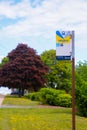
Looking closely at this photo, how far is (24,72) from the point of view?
6384cm

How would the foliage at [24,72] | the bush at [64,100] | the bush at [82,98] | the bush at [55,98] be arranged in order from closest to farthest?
the bush at [82,98] < the bush at [64,100] < the bush at [55,98] < the foliage at [24,72]

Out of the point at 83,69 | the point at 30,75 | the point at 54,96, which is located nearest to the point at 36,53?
the point at 30,75

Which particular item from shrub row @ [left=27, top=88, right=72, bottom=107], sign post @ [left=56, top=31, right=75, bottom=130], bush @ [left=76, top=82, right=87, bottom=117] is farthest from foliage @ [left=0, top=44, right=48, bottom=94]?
sign post @ [left=56, top=31, right=75, bottom=130]

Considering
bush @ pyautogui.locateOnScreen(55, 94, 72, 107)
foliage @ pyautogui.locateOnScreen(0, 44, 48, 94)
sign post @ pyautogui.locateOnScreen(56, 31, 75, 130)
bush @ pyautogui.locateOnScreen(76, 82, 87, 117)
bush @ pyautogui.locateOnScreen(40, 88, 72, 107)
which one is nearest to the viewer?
sign post @ pyautogui.locateOnScreen(56, 31, 75, 130)

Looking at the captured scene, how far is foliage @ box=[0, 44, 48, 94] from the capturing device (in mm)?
63906

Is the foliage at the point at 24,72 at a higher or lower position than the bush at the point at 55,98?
higher

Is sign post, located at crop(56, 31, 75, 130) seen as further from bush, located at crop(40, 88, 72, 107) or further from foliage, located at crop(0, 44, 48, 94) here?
foliage, located at crop(0, 44, 48, 94)

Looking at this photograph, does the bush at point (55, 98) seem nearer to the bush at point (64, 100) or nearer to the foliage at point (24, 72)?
the bush at point (64, 100)

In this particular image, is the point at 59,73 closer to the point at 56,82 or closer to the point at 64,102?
the point at 56,82

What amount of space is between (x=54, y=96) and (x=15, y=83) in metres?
21.6

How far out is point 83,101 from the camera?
28.4 m

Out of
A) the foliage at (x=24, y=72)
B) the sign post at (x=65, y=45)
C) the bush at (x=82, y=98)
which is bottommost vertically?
the bush at (x=82, y=98)

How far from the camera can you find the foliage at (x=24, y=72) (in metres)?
63.9

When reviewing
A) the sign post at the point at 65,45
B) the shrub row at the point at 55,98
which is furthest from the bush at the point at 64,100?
the sign post at the point at 65,45
